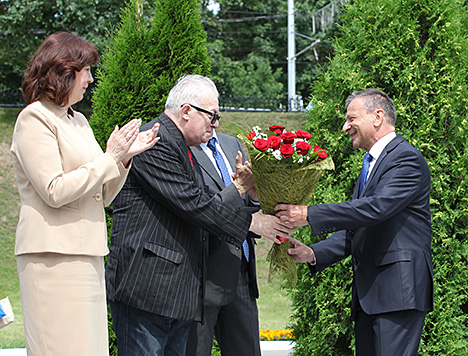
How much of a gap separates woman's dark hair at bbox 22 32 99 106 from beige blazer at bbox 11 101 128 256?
7cm

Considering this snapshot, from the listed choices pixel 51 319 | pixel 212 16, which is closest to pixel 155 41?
pixel 51 319

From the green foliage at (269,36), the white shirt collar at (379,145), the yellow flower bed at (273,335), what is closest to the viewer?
the white shirt collar at (379,145)

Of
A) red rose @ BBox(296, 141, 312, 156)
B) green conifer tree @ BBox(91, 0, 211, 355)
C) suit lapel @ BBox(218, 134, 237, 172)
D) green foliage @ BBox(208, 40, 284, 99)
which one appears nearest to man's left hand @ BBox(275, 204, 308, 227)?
red rose @ BBox(296, 141, 312, 156)

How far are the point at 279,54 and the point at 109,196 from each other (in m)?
32.5

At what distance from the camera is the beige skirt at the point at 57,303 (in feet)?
8.47

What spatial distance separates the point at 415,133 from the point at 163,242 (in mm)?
2396

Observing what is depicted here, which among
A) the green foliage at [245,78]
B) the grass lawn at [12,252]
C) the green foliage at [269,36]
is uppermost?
the green foliage at [269,36]

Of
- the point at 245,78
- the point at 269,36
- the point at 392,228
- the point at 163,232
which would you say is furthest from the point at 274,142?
the point at 269,36

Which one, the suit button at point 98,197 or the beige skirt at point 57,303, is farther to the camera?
the suit button at point 98,197

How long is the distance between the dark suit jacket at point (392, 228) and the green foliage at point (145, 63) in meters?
2.07

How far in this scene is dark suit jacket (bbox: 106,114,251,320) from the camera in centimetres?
314

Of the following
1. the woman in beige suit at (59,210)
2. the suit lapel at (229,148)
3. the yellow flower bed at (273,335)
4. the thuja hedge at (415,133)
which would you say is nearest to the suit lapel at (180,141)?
the woman in beige suit at (59,210)

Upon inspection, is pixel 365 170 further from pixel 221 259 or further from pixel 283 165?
pixel 221 259

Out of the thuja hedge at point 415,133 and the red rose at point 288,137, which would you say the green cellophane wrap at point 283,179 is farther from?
the thuja hedge at point 415,133
